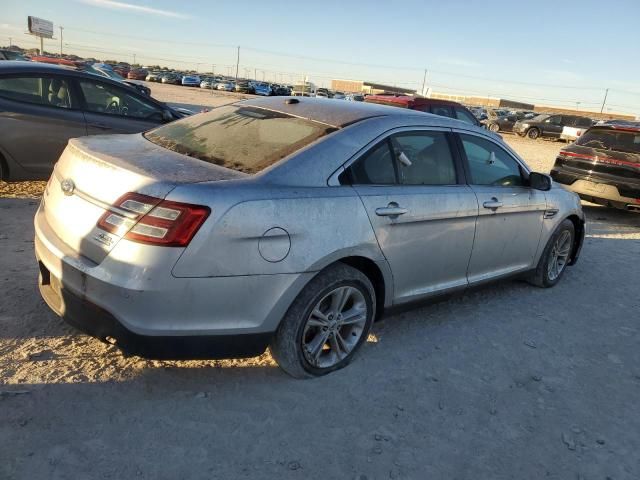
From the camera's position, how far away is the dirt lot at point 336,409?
2463 millimetres

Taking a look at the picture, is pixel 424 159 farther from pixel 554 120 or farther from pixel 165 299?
pixel 554 120

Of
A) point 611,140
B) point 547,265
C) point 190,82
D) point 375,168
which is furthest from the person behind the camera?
point 190,82

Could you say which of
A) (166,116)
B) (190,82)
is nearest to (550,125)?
(166,116)

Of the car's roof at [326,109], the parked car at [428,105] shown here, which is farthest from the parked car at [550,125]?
the car's roof at [326,109]

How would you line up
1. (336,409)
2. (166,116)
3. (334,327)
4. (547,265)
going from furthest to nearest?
(166,116) < (547,265) < (334,327) < (336,409)

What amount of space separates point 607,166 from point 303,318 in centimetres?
757

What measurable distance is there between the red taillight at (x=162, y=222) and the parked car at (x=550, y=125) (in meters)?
33.4

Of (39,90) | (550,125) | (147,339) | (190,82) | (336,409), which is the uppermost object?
(39,90)

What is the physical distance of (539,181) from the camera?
4.61 metres

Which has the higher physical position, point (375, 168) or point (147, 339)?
point (375, 168)

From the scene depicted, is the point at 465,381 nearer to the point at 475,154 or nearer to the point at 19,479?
the point at 475,154

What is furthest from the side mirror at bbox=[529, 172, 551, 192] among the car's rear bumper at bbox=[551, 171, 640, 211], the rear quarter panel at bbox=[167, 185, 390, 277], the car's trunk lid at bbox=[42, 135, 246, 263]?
the car's rear bumper at bbox=[551, 171, 640, 211]

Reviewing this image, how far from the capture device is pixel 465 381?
338cm

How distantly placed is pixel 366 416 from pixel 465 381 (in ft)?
2.70
